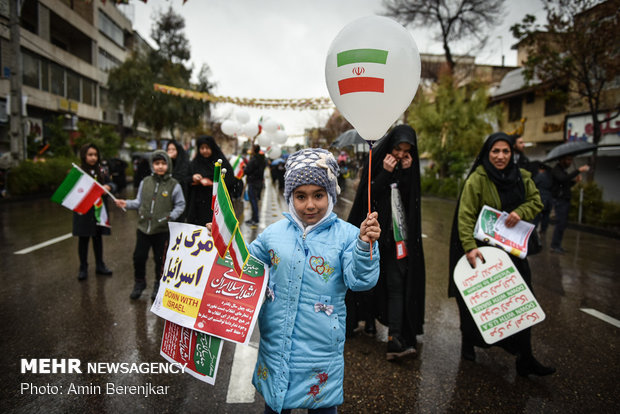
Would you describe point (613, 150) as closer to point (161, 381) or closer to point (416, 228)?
point (416, 228)

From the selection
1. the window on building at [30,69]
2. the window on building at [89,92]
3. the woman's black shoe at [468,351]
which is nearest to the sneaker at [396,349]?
the woman's black shoe at [468,351]

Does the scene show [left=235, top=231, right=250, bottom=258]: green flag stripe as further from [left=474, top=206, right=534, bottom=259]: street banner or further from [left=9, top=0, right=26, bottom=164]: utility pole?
[left=9, top=0, right=26, bottom=164]: utility pole

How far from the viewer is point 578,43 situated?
40.8ft

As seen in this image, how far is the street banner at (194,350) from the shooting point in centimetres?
191

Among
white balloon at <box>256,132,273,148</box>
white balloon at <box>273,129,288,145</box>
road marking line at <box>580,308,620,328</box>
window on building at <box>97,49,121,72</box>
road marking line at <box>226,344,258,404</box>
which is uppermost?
window on building at <box>97,49,121,72</box>

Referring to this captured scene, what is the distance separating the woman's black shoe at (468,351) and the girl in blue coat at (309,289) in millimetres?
1949

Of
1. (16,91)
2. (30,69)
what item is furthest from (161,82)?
(16,91)

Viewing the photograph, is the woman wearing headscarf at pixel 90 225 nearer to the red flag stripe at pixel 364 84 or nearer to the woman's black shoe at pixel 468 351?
the red flag stripe at pixel 364 84

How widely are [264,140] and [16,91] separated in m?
9.82

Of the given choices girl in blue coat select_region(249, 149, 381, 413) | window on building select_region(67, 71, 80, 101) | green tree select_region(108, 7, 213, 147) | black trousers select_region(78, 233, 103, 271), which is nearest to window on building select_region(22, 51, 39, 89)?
window on building select_region(67, 71, 80, 101)

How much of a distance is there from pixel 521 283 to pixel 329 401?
6.67 feet

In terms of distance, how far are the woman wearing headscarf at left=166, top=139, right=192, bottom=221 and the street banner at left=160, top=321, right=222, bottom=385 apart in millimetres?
3139

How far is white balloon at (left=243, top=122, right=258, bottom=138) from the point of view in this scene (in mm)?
15441

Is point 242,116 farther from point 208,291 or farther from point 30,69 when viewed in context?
point 30,69
